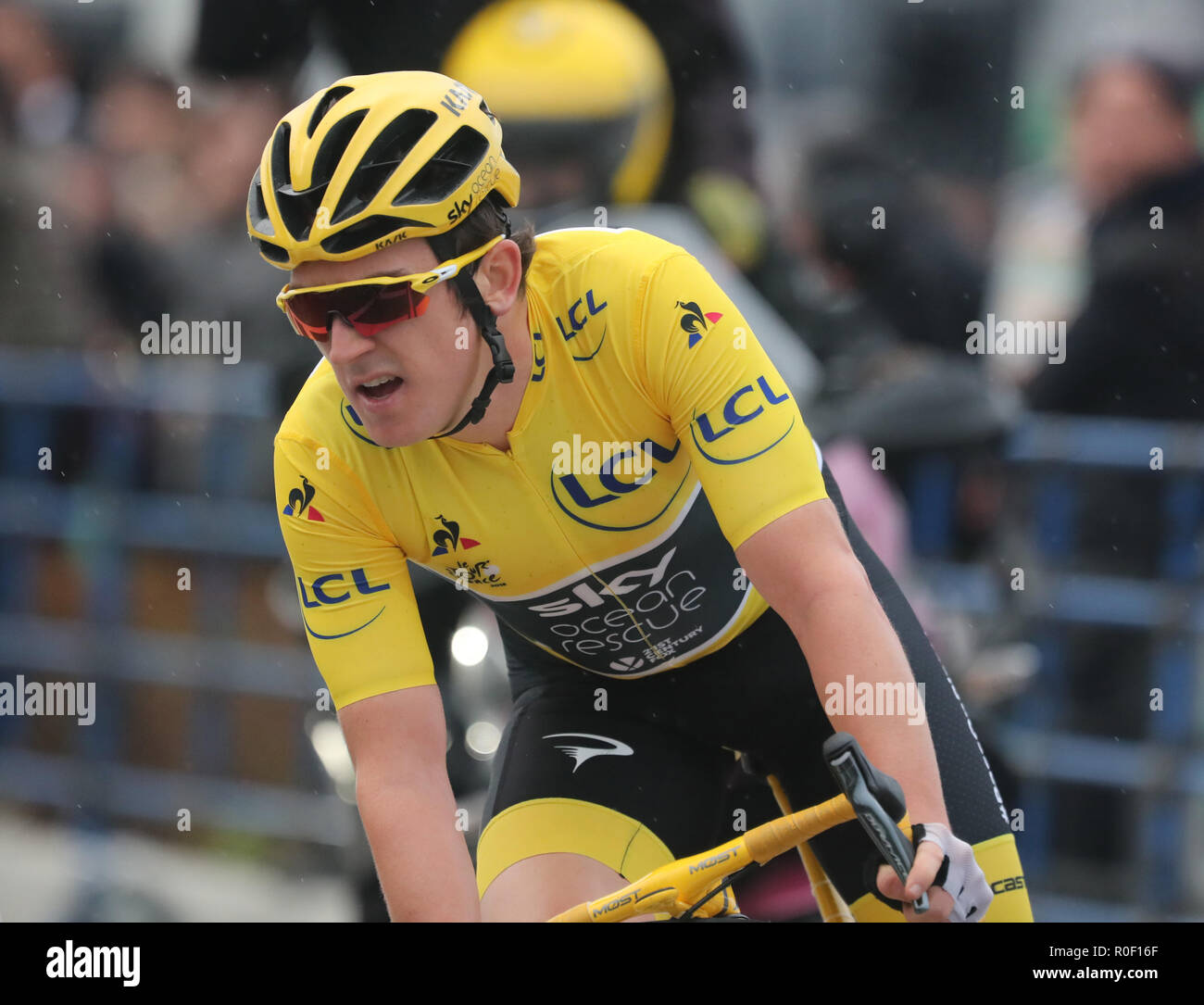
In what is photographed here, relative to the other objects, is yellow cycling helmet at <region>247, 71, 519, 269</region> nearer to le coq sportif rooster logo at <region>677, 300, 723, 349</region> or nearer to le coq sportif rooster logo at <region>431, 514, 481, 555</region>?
le coq sportif rooster logo at <region>677, 300, 723, 349</region>

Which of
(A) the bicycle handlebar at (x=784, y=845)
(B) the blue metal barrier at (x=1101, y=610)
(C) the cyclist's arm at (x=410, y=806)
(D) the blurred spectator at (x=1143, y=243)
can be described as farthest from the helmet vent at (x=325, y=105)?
(B) the blue metal barrier at (x=1101, y=610)

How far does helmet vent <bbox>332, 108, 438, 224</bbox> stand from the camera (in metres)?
2.86

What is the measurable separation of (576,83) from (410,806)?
3259 millimetres

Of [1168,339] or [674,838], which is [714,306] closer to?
[674,838]

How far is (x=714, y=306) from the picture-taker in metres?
3.06

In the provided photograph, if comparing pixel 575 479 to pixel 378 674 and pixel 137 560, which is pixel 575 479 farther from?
pixel 137 560

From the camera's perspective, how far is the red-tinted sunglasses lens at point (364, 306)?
2.86 metres

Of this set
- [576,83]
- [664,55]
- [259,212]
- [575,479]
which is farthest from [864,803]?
[664,55]

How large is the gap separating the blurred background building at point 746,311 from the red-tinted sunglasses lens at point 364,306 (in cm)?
238

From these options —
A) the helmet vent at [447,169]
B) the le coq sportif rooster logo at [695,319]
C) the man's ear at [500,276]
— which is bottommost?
the le coq sportif rooster logo at [695,319]

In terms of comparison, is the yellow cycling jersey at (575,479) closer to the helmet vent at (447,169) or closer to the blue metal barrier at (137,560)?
the helmet vent at (447,169)

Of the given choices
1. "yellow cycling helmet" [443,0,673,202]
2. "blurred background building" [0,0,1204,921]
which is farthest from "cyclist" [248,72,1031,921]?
"yellow cycling helmet" [443,0,673,202]

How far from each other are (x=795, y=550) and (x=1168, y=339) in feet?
9.47
